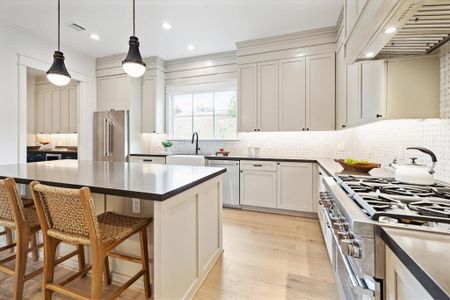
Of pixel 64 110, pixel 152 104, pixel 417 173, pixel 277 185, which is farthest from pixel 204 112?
pixel 417 173

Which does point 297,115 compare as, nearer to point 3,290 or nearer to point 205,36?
point 205,36

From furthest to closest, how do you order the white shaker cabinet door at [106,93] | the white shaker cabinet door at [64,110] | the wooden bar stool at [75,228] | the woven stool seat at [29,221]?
the white shaker cabinet door at [64,110]
the white shaker cabinet door at [106,93]
the woven stool seat at [29,221]
the wooden bar stool at [75,228]

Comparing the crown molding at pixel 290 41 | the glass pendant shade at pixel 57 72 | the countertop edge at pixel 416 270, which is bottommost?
the countertop edge at pixel 416 270

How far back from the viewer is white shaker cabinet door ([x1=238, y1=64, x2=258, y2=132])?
396 cm

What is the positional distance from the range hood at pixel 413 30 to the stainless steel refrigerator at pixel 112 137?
4278 mm

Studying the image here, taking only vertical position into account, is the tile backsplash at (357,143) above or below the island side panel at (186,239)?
above

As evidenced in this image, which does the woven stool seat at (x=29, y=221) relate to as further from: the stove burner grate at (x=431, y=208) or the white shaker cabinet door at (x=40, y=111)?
the white shaker cabinet door at (x=40, y=111)

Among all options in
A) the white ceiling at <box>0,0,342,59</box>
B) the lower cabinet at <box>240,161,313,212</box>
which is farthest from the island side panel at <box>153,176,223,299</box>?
the white ceiling at <box>0,0,342,59</box>

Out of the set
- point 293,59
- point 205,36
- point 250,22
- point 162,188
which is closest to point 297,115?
point 293,59

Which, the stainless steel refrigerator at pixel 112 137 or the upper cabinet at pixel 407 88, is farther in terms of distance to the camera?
the stainless steel refrigerator at pixel 112 137

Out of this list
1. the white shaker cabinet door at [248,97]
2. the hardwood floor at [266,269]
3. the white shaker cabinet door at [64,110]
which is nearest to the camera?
the hardwood floor at [266,269]

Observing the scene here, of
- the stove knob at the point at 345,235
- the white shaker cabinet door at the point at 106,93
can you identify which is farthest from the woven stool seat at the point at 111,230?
the white shaker cabinet door at the point at 106,93

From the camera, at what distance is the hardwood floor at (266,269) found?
1.74m

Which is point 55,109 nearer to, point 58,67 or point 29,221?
point 58,67
